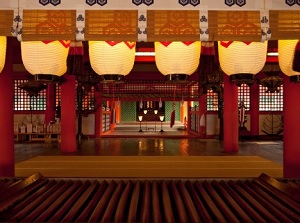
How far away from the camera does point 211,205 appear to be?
91.9 inches

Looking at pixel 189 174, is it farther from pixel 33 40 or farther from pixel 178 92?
pixel 178 92

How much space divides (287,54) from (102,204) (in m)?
2.45

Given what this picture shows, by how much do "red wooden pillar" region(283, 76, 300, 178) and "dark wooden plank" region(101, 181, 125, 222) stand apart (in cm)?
368

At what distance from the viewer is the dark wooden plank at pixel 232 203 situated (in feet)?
6.88

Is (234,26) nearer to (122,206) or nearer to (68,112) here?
(122,206)

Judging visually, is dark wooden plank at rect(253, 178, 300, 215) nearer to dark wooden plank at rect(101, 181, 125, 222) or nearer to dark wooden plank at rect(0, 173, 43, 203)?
dark wooden plank at rect(101, 181, 125, 222)

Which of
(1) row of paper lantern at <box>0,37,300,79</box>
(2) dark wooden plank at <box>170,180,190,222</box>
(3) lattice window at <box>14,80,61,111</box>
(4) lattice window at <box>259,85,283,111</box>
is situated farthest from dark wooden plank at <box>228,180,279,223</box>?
(3) lattice window at <box>14,80,61,111</box>

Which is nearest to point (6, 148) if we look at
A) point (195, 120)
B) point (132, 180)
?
point (132, 180)

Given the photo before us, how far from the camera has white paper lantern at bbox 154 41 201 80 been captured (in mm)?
2689

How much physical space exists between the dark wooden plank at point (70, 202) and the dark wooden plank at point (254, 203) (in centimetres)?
158

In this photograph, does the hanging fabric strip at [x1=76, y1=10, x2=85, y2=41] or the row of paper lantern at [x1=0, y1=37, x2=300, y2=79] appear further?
the row of paper lantern at [x1=0, y1=37, x2=300, y2=79]

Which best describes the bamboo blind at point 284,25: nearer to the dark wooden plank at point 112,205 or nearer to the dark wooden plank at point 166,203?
the dark wooden plank at point 166,203

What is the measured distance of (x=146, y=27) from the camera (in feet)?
8.29

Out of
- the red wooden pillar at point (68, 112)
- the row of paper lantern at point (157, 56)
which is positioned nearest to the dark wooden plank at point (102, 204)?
the row of paper lantern at point (157, 56)
